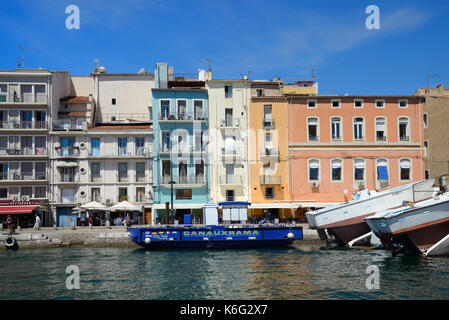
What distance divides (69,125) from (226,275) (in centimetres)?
3182

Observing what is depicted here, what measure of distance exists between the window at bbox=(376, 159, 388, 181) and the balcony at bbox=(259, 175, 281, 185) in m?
9.21

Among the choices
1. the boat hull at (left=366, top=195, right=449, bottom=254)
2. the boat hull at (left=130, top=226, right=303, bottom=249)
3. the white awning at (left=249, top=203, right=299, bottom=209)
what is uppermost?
the white awning at (left=249, top=203, right=299, bottom=209)

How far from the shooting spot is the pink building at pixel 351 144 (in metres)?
42.9

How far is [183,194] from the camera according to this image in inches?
1709

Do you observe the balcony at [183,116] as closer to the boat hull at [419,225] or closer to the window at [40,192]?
the window at [40,192]

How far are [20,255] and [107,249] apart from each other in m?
5.77

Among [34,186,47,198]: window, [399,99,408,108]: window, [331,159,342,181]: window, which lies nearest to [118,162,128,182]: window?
[34,186,47,198]: window

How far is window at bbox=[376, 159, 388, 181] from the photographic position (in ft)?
141

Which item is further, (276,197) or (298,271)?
(276,197)

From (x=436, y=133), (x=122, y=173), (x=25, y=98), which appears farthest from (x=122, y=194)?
(x=436, y=133)

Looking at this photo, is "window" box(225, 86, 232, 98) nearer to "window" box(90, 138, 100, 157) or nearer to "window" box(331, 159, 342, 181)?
"window" box(331, 159, 342, 181)
